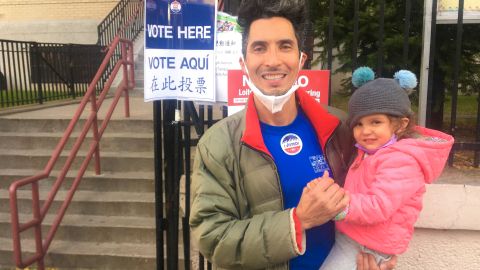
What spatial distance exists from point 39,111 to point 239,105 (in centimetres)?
629

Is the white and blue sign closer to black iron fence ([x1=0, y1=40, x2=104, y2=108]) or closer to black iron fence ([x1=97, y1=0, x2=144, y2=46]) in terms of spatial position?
black iron fence ([x1=0, y1=40, x2=104, y2=108])

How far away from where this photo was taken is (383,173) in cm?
168

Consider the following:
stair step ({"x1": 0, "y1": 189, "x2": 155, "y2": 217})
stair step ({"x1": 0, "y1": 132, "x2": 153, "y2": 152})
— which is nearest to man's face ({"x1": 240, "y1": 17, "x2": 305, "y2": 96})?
stair step ({"x1": 0, "y1": 189, "x2": 155, "y2": 217})

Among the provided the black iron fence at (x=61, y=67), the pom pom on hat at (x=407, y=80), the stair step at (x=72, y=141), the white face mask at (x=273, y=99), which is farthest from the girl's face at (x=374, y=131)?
the black iron fence at (x=61, y=67)

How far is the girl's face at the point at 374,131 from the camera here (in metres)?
1.76

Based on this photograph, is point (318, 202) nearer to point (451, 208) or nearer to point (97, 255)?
point (451, 208)

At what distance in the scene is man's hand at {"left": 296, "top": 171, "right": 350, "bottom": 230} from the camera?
4.75 feet

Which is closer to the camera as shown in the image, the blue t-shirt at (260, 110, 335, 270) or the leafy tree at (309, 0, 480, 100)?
the blue t-shirt at (260, 110, 335, 270)

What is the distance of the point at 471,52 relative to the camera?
15.1 ft

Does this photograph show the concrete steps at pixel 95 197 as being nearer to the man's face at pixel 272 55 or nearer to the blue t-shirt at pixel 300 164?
the blue t-shirt at pixel 300 164

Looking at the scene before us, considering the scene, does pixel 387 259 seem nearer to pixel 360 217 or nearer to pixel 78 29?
pixel 360 217

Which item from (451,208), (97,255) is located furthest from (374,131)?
(97,255)

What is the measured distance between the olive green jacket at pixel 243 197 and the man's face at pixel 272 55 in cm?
13

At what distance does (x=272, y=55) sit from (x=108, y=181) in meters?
4.49
